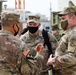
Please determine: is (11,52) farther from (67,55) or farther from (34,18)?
(34,18)

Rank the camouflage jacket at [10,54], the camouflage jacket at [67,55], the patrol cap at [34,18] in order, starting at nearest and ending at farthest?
the camouflage jacket at [10,54]
the camouflage jacket at [67,55]
the patrol cap at [34,18]

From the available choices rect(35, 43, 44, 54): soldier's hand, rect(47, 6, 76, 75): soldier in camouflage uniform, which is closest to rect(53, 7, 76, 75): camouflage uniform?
rect(47, 6, 76, 75): soldier in camouflage uniform

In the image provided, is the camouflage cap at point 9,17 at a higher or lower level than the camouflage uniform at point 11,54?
higher

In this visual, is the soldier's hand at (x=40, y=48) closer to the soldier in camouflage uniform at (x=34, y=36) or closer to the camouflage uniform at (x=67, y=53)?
the camouflage uniform at (x=67, y=53)

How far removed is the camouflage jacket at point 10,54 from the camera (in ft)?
9.08

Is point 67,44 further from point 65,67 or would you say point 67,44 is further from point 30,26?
point 30,26

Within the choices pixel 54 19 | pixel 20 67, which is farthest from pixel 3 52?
pixel 54 19

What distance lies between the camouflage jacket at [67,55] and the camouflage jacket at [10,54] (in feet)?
1.58

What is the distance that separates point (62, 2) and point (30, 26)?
12.1 meters

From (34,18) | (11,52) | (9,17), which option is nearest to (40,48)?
(11,52)

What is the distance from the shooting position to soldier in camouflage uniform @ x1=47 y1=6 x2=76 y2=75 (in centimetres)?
300

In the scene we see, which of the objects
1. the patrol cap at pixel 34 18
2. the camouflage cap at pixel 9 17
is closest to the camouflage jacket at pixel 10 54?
the camouflage cap at pixel 9 17

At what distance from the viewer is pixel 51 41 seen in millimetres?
4043

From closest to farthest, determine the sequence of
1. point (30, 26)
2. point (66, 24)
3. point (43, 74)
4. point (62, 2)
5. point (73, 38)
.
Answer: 1. point (73, 38)
2. point (66, 24)
3. point (43, 74)
4. point (30, 26)
5. point (62, 2)
